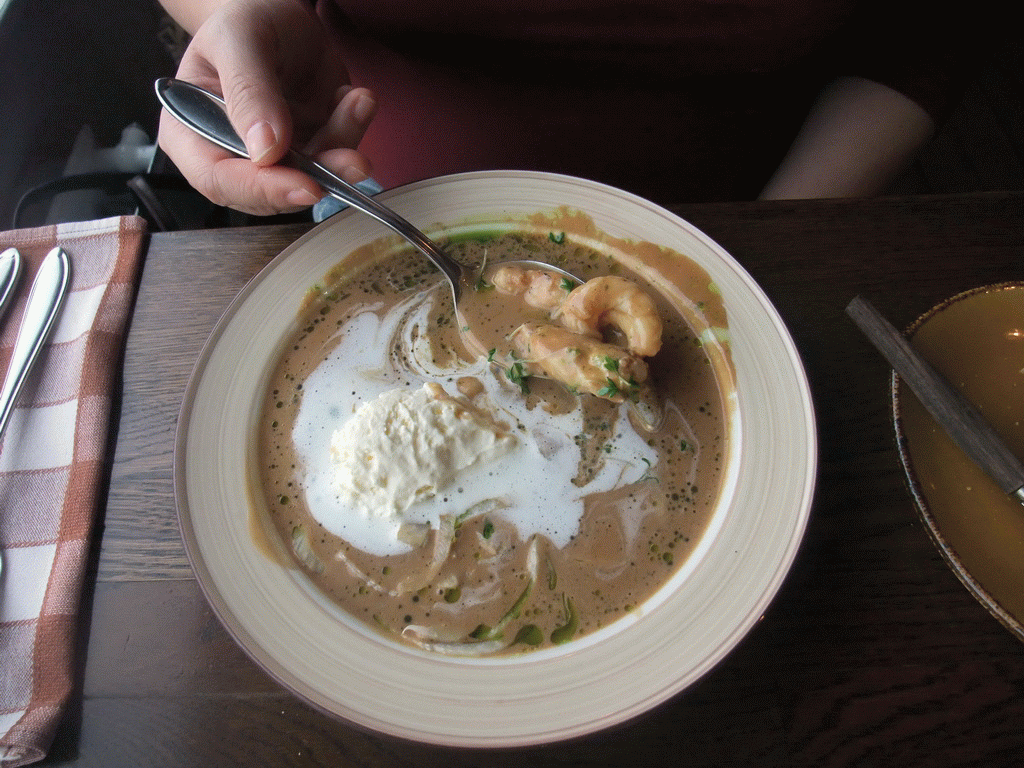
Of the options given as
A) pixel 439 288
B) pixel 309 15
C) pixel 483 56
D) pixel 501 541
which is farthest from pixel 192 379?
pixel 483 56

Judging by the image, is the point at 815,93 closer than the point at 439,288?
No

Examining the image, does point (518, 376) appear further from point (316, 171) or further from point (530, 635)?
point (316, 171)

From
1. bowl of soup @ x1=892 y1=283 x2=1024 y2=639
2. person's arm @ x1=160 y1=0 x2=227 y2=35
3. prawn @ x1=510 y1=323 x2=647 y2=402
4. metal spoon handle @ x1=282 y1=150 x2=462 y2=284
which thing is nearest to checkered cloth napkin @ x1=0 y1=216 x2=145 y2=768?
metal spoon handle @ x1=282 y1=150 x2=462 y2=284

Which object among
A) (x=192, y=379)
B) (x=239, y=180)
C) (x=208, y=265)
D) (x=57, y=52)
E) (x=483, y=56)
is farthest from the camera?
(x=57, y=52)

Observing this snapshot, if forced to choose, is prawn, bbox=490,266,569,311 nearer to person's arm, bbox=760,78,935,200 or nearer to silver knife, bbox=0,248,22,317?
person's arm, bbox=760,78,935,200

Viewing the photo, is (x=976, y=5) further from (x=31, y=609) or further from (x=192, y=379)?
(x=31, y=609)

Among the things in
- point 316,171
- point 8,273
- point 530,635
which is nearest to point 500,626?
point 530,635

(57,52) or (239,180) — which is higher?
(239,180)
